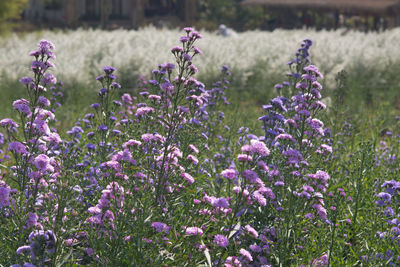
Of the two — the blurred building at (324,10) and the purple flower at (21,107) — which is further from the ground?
the blurred building at (324,10)

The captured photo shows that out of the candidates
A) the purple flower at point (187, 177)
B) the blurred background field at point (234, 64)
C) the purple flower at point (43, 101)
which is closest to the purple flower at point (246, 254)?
the purple flower at point (187, 177)

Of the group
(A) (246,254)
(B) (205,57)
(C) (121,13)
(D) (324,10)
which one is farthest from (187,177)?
(C) (121,13)

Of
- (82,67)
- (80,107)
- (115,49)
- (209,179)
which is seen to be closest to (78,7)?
(115,49)

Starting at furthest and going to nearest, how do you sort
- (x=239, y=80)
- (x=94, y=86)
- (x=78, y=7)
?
(x=78, y=7) < (x=239, y=80) < (x=94, y=86)

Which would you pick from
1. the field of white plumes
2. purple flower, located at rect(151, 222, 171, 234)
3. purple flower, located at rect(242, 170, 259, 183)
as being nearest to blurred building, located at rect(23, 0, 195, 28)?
the field of white plumes

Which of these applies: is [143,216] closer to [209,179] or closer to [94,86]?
[209,179]

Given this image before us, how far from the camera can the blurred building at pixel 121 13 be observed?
26484mm

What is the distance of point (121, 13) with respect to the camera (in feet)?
93.2

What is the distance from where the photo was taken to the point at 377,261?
10.8 ft

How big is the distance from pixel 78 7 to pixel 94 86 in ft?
68.0

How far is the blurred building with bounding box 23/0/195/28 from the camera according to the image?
26.5 m

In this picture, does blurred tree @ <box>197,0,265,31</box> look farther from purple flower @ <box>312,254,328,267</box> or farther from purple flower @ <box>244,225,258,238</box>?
purple flower @ <box>244,225,258,238</box>

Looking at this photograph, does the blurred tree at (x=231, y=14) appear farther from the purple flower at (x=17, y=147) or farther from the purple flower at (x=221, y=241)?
the purple flower at (x=221, y=241)

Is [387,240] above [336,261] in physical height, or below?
above
